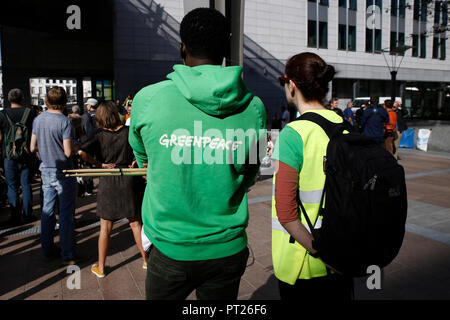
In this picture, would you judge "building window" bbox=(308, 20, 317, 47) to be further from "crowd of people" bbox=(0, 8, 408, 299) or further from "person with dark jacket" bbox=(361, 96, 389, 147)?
"crowd of people" bbox=(0, 8, 408, 299)

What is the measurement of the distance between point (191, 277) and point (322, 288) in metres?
0.69

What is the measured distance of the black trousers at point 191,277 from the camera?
5.27 feet

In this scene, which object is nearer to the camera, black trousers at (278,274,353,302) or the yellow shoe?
black trousers at (278,274,353,302)

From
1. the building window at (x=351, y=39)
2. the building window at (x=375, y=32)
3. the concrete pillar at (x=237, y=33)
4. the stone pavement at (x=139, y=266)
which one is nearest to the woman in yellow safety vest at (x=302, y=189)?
the stone pavement at (x=139, y=266)

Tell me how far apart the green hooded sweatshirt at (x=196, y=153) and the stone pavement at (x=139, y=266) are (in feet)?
3.99

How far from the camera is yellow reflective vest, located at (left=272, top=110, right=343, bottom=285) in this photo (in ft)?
5.82

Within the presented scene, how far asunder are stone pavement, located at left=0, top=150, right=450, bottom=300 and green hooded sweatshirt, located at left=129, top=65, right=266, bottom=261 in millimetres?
1215

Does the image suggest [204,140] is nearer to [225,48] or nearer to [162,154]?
[162,154]

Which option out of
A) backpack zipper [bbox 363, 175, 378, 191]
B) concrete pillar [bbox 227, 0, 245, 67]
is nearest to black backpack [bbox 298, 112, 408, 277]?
backpack zipper [bbox 363, 175, 378, 191]

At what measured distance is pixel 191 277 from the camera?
1.62 m

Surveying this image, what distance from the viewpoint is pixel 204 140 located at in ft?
5.06

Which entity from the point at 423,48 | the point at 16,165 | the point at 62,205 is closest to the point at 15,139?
the point at 16,165

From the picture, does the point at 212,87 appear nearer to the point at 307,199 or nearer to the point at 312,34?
the point at 307,199

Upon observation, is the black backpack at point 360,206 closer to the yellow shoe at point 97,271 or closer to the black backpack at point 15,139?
the yellow shoe at point 97,271
